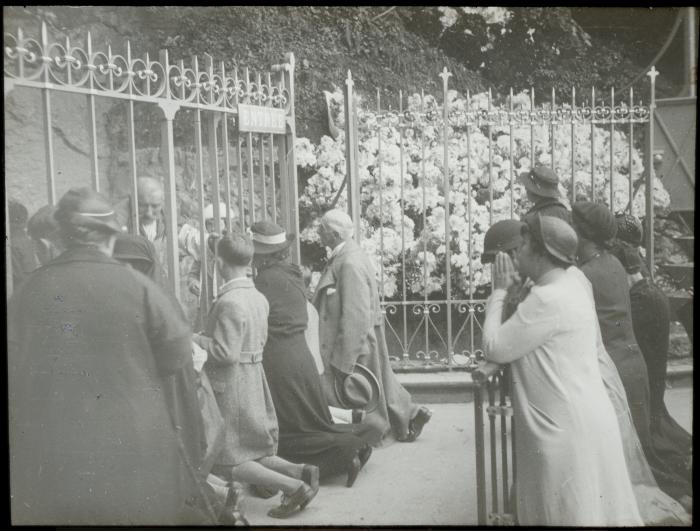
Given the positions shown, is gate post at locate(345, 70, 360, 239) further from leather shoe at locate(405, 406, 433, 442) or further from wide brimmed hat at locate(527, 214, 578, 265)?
wide brimmed hat at locate(527, 214, 578, 265)

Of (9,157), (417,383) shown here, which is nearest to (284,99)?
(9,157)

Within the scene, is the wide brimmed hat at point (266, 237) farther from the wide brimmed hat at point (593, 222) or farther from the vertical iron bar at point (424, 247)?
the wide brimmed hat at point (593, 222)

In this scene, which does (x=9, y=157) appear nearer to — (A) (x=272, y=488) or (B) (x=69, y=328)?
(B) (x=69, y=328)

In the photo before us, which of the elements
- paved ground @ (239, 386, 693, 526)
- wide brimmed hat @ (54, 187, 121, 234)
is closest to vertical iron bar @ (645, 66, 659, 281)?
paved ground @ (239, 386, 693, 526)

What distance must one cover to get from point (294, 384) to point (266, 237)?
2.81 feet

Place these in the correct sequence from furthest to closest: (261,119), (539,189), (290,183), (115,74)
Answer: (290,183) < (261,119) < (539,189) < (115,74)

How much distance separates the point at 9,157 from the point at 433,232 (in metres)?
2.73

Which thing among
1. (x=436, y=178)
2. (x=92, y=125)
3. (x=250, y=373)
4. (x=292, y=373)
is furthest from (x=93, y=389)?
(x=436, y=178)

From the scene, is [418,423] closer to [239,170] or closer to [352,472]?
[352,472]

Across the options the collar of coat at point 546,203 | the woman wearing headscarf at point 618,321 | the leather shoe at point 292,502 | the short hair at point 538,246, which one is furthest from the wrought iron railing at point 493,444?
the collar of coat at point 546,203

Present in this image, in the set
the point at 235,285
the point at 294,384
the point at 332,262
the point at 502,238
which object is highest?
the point at 502,238

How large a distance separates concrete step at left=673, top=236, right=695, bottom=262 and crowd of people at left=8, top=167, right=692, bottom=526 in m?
0.25

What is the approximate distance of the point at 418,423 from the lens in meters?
5.10

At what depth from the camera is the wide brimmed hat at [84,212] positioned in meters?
4.18
